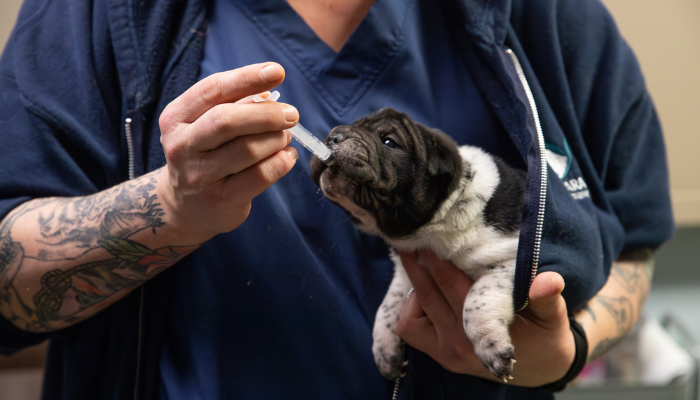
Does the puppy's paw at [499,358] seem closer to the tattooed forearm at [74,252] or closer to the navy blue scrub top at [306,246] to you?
the navy blue scrub top at [306,246]

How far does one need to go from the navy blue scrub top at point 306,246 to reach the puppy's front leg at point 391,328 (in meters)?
0.03

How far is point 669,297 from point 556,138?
2.56m

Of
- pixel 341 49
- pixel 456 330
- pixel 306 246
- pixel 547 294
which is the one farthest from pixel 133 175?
pixel 547 294

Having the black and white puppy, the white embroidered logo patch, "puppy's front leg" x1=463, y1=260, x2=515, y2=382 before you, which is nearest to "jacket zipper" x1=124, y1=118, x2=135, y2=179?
the black and white puppy

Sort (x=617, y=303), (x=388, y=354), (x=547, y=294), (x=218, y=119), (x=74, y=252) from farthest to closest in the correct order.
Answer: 1. (x=617, y=303)
2. (x=388, y=354)
3. (x=74, y=252)
4. (x=547, y=294)
5. (x=218, y=119)

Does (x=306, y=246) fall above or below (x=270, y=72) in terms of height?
below

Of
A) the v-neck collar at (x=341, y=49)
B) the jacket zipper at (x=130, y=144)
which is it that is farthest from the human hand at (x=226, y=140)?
the v-neck collar at (x=341, y=49)

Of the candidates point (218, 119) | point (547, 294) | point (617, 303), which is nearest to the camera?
point (218, 119)

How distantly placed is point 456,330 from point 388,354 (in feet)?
0.57

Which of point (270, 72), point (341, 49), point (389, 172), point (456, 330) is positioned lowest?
point (456, 330)

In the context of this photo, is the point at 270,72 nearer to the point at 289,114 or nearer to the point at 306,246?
the point at 289,114

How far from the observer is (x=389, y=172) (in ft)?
3.68

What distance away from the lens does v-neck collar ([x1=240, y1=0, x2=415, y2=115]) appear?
1.32 m

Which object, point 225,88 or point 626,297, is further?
point 626,297
